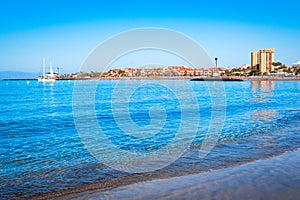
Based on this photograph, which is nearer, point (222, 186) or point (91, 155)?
point (222, 186)

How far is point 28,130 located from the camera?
15.7 meters

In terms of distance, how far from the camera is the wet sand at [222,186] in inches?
249

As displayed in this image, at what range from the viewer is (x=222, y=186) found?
6844 mm

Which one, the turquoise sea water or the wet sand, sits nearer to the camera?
the wet sand

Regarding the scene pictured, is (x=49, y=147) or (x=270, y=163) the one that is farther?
(x=49, y=147)

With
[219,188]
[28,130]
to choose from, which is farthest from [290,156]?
[28,130]

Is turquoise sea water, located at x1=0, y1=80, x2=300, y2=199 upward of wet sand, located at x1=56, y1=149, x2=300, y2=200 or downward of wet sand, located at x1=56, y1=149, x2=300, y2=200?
downward

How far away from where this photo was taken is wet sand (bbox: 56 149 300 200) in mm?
6324

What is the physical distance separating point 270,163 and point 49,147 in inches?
325

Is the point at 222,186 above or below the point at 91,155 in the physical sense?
above

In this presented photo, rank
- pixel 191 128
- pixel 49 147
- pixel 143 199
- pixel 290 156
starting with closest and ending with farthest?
1. pixel 143 199
2. pixel 290 156
3. pixel 49 147
4. pixel 191 128

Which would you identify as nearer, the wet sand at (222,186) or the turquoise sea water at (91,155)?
the wet sand at (222,186)

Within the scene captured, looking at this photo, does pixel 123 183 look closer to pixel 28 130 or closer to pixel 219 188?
pixel 219 188

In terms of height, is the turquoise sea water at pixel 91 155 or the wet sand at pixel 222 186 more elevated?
the wet sand at pixel 222 186
